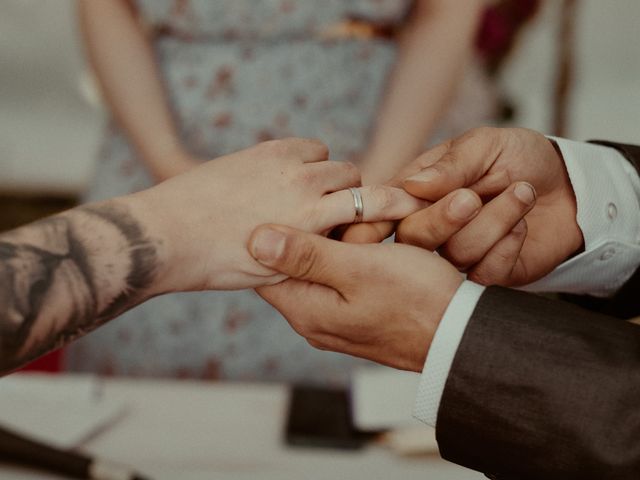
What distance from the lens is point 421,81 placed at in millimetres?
A: 1373

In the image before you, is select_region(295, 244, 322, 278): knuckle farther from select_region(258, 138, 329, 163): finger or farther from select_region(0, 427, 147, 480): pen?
select_region(0, 427, 147, 480): pen

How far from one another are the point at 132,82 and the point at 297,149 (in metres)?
0.62

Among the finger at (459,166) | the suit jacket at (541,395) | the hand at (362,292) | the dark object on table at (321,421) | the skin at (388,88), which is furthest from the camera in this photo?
the skin at (388,88)

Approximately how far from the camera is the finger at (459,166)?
0.82m

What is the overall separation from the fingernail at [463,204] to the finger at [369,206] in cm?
8

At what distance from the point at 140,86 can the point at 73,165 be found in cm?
165

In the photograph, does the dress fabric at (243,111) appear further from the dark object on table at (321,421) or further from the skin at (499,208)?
the skin at (499,208)

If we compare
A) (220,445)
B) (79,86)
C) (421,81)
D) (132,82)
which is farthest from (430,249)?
(79,86)

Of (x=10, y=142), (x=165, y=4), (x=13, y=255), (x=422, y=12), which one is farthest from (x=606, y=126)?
(x=13, y=255)

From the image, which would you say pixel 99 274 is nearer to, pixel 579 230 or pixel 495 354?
pixel 495 354

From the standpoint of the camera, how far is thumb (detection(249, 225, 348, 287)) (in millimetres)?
754

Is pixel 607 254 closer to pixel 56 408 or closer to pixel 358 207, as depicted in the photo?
pixel 358 207

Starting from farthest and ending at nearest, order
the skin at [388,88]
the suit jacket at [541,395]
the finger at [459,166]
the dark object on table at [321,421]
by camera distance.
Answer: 1. the skin at [388,88]
2. the dark object on table at [321,421]
3. the finger at [459,166]
4. the suit jacket at [541,395]

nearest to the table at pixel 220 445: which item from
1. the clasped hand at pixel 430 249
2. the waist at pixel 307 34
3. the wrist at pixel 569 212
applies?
the clasped hand at pixel 430 249
